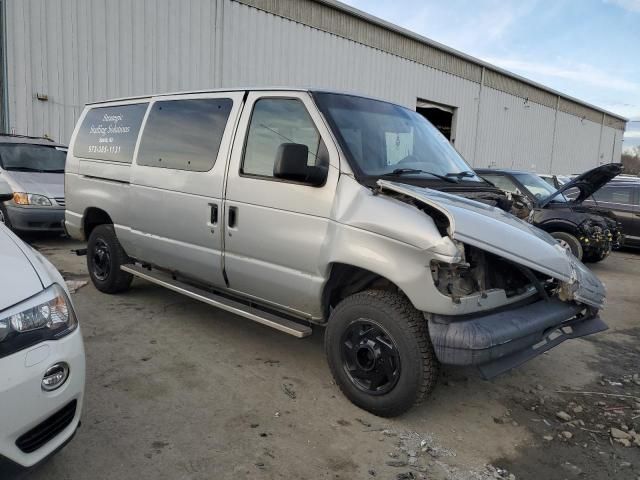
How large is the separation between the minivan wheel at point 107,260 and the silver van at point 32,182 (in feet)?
8.83

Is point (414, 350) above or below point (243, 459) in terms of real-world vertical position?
above

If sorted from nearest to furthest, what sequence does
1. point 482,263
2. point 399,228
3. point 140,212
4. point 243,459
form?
point 243,459
point 399,228
point 482,263
point 140,212

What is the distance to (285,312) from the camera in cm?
381

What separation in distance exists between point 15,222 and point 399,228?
6976mm

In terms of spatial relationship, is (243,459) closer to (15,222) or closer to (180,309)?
(180,309)

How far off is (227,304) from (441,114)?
2120 centimetres

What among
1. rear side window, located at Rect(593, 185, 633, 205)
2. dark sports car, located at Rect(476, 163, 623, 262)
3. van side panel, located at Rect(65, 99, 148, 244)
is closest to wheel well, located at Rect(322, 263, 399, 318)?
van side panel, located at Rect(65, 99, 148, 244)

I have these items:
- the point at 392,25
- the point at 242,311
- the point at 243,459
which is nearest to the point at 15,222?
the point at 242,311

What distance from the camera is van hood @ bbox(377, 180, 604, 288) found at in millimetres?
2885

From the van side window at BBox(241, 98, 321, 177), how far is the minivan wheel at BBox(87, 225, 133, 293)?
223 centimetres

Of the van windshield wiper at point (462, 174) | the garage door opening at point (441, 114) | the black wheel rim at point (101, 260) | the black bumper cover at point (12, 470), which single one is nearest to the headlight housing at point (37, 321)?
the black bumper cover at point (12, 470)

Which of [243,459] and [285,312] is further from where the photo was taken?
[285,312]

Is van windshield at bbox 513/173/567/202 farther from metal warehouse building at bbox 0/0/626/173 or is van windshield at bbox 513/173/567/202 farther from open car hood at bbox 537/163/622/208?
metal warehouse building at bbox 0/0/626/173

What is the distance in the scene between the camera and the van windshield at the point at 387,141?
3504 mm
